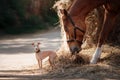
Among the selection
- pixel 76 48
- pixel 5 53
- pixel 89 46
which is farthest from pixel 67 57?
pixel 5 53

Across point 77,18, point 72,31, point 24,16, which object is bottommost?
point 72,31

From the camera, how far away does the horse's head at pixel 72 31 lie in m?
7.00

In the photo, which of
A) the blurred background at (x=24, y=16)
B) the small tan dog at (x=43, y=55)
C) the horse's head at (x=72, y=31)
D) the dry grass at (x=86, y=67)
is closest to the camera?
the dry grass at (x=86, y=67)

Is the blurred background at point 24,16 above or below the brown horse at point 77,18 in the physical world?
above

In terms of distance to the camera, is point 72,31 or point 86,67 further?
point 86,67

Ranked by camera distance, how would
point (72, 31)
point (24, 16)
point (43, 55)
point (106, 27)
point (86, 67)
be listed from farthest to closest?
point (24, 16)
point (106, 27)
point (43, 55)
point (86, 67)
point (72, 31)

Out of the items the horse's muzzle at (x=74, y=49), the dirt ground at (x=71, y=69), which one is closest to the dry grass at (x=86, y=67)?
the dirt ground at (x=71, y=69)

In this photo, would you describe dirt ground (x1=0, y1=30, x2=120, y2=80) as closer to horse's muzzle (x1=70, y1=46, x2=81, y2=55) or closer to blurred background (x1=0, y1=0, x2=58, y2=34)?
horse's muzzle (x1=70, y1=46, x2=81, y2=55)

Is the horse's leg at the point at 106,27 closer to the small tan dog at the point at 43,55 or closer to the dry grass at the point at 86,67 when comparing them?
the dry grass at the point at 86,67

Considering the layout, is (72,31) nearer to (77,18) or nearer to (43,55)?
(77,18)

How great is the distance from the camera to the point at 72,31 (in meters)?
7.00

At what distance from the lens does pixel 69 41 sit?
7035mm

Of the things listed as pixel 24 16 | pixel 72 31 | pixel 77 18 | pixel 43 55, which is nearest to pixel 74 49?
pixel 72 31

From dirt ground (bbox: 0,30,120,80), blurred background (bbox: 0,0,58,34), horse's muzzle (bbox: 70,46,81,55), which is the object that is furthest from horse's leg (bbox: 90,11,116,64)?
blurred background (bbox: 0,0,58,34)
